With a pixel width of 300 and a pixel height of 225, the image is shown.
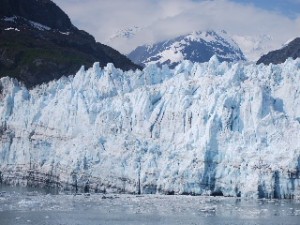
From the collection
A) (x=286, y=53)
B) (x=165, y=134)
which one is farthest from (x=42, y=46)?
(x=165, y=134)

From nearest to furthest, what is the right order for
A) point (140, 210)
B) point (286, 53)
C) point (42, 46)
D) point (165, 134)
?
1. point (140, 210)
2. point (165, 134)
3. point (42, 46)
4. point (286, 53)

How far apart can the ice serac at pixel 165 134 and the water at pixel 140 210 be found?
194 centimetres

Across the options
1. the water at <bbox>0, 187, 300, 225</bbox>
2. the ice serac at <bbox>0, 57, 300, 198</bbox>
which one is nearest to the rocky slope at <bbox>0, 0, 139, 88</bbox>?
the ice serac at <bbox>0, 57, 300, 198</bbox>

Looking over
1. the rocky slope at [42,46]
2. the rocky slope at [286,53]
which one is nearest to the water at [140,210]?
the rocky slope at [42,46]

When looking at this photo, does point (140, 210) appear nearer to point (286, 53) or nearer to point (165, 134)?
point (165, 134)

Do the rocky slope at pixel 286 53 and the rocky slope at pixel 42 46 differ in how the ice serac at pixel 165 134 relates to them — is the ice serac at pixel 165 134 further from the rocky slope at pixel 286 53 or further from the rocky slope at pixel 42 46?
the rocky slope at pixel 286 53

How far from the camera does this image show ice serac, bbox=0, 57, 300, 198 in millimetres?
46656

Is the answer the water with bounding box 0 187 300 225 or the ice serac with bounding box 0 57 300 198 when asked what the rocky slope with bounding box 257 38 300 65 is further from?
the water with bounding box 0 187 300 225

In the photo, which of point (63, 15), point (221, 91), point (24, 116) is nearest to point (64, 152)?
point (24, 116)

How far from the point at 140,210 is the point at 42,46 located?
205ft

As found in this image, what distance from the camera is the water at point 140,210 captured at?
124 ft

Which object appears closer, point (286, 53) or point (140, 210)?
point (140, 210)

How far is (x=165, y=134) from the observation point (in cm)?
5078

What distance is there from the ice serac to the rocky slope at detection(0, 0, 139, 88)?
27.3 metres
